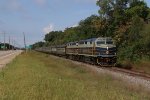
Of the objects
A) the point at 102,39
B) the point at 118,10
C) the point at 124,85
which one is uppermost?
the point at 118,10

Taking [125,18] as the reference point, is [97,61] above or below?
below

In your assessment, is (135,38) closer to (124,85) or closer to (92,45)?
(92,45)

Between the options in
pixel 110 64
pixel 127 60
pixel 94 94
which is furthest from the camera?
pixel 127 60

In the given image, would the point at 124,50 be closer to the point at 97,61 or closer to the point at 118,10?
the point at 97,61

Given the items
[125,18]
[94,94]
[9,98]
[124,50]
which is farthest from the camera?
[125,18]

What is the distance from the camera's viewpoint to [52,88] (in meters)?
17.9

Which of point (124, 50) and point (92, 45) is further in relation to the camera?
point (124, 50)

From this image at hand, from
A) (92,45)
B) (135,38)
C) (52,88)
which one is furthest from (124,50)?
(52,88)

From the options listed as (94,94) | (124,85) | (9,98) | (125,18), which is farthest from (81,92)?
(125,18)

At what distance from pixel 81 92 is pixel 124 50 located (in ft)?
119

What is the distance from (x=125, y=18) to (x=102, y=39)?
2399cm

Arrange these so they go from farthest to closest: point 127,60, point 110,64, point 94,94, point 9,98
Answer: point 127,60
point 110,64
point 94,94
point 9,98

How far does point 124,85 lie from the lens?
23.0m

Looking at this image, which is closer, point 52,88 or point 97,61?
point 52,88
